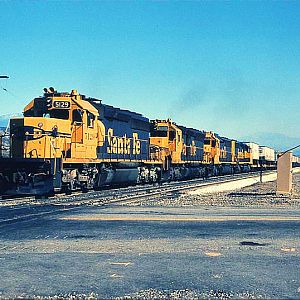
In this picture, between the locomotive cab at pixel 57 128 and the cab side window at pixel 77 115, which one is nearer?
the locomotive cab at pixel 57 128

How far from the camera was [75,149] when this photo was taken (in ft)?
67.2

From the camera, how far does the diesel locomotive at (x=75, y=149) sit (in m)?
18.2

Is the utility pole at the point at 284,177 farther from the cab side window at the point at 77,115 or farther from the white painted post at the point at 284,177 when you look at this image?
the cab side window at the point at 77,115

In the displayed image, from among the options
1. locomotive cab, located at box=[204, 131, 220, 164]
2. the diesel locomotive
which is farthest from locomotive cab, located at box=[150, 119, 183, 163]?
locomotive cab, located at box=[204, 131, 220, 164]

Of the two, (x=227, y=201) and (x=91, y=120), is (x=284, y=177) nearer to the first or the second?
(x=227, y=201)

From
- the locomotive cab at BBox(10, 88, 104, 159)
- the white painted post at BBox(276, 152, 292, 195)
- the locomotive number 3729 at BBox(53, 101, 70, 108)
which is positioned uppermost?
the locomotive number 3729 at BBox(53, 101, 70, 108)

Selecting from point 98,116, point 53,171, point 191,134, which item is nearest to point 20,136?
point 53,171

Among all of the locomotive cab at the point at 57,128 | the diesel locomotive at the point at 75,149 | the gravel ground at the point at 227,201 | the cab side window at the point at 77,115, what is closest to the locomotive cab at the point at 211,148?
the diesel locomotive at the point at 75,149

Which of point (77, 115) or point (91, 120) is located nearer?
point (77, 115)

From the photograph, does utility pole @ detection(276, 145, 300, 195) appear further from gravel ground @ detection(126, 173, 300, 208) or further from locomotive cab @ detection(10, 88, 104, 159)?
locomotive cab @ detection(10, 88, 104, 159)

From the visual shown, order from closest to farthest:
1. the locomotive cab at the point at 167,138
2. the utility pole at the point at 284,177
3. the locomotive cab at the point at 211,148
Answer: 1. the utility pole at the point at 284,177
2. the locomotive cab at the point at 167,138
3. the locomotive cab at the point at 211,148

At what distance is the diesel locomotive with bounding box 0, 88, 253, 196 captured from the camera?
1825 centimetres

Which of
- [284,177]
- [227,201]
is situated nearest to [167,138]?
[284,177]

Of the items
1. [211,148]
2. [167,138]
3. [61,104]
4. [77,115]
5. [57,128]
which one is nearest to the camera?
[57,128]
